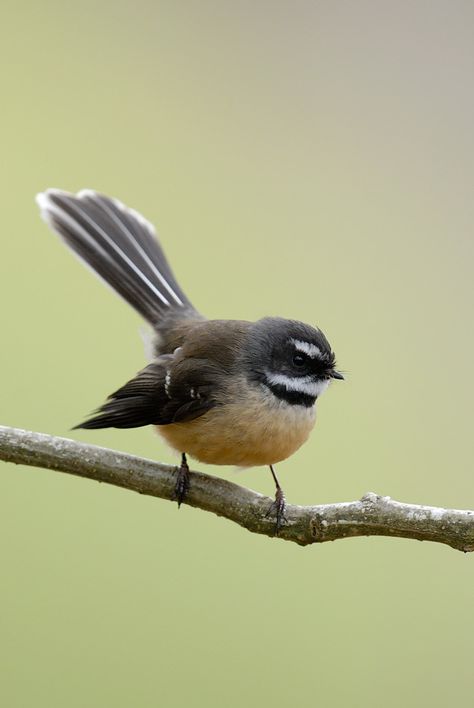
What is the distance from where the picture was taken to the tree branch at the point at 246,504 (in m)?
2.81

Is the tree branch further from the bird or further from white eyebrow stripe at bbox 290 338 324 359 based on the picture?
white eyebrow stripe at bbox 290 338 324 359

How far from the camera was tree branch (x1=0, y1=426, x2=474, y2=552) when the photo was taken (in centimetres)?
281

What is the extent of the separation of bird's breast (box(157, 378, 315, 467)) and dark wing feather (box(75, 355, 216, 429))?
2.2 inches

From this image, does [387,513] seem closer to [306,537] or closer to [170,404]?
[306,537]

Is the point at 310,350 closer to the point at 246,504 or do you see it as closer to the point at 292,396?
the point at 292,396

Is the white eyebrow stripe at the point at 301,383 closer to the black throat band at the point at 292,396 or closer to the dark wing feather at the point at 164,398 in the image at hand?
the black throat band at the point at 292,396

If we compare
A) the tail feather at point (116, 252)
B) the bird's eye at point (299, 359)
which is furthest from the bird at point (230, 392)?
the tail feather at point (116, 252)

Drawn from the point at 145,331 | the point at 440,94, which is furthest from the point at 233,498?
the point at 440,94

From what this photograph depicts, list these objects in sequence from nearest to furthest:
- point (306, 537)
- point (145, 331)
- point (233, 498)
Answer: point (306, 537), point (233, 498), point (145, 331)

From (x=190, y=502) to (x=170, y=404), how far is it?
468 mm

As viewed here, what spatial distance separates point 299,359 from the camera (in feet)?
12.0

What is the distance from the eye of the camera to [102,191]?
16.4 ft

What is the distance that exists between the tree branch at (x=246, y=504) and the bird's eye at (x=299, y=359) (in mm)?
528

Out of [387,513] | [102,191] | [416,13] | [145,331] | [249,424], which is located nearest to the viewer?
[387,513]
